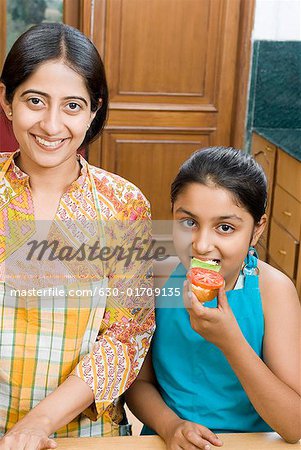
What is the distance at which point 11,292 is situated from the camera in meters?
1.36

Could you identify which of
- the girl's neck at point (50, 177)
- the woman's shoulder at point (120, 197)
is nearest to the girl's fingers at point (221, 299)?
the woman's shoulder at point (120, 197)

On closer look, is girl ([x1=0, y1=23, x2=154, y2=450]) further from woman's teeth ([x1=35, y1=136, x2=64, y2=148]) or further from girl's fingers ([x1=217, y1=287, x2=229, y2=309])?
girl's fingers ([x1=217, y1=287, x2=229, y2=309])

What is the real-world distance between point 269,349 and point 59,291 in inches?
15.2

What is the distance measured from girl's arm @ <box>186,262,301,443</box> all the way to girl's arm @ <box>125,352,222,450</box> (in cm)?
12

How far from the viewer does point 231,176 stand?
1360 mm

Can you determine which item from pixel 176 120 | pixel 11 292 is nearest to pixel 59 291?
pixel 11 292

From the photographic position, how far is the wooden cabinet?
3717 mm

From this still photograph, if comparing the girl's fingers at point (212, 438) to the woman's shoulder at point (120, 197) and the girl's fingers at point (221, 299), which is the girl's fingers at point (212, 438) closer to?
the girl's fingers at point (221, 299)

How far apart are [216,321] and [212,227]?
0.18 meters

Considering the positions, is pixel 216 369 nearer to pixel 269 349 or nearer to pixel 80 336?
pixel 269 349

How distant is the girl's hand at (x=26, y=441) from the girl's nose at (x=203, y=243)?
39cm

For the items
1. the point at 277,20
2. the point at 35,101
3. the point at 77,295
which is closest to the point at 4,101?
the point at 35,101

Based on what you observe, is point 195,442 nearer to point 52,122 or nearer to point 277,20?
point 52,122

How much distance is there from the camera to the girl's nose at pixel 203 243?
1.29 meters
